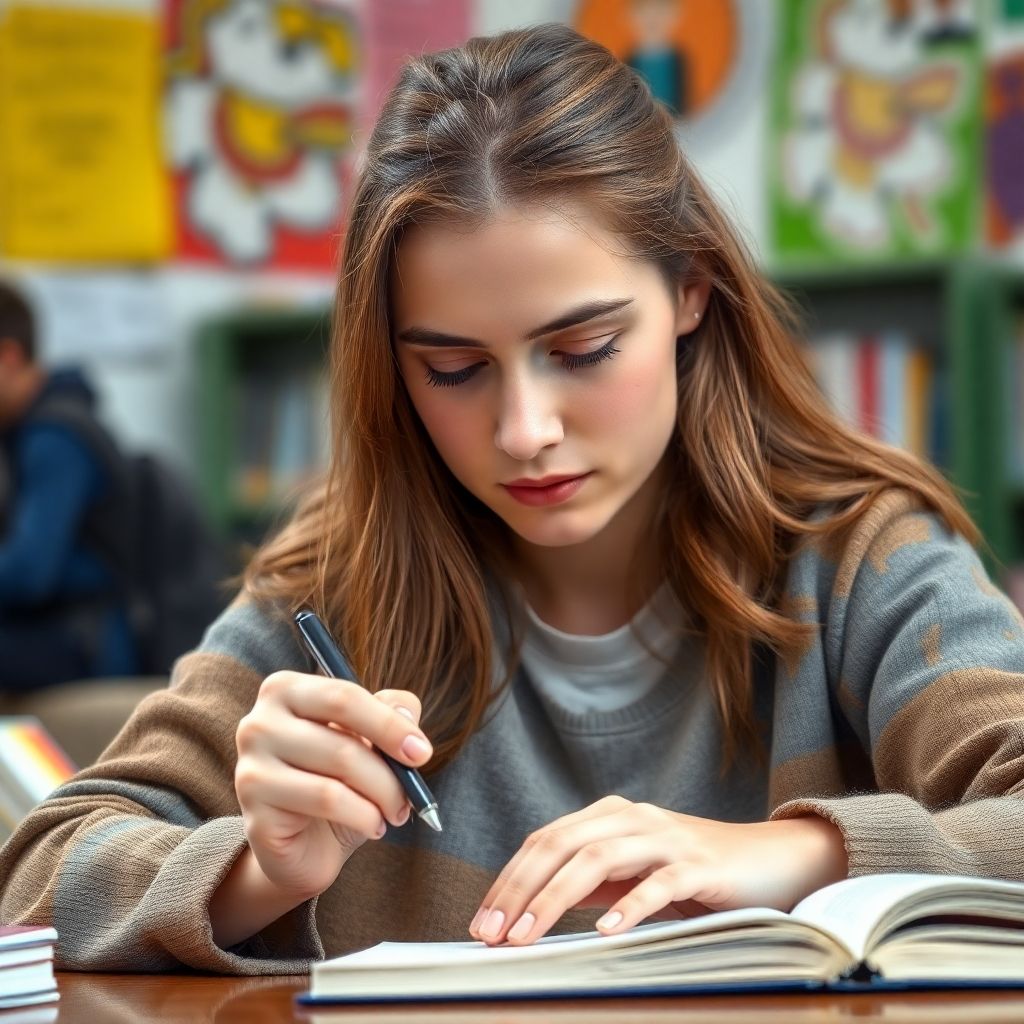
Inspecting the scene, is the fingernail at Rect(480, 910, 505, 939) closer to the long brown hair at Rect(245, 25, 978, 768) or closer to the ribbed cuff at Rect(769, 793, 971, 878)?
the ribbed cuff at Rect(769, 793, 971, 878)

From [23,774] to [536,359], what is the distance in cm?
67

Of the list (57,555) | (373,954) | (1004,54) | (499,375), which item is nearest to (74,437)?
(57,555)

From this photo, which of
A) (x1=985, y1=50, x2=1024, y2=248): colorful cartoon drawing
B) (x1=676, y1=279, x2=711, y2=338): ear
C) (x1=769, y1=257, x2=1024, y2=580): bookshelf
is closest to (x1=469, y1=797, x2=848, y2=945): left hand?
(x1=676, y1=279, x2=711, y2=338): ear

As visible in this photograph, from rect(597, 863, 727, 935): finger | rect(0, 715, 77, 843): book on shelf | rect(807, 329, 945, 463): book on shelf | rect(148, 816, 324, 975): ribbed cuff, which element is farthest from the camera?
rect(807, 329, 945, 463): book on shelf

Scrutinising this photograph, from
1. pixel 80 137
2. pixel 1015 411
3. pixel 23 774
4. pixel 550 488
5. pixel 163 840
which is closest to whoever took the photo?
pixel 163 840

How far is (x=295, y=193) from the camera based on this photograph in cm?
414

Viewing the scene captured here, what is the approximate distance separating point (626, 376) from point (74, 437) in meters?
2.35

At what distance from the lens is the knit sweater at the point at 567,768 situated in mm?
1080

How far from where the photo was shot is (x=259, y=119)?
4137 mm

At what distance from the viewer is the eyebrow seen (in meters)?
1.20

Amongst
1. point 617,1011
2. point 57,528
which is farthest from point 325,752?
point 57,528

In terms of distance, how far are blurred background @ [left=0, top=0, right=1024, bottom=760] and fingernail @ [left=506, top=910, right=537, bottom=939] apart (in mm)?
2517

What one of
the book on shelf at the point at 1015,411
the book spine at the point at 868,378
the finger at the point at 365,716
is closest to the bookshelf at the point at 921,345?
the book on shelf at the point at 1015,411

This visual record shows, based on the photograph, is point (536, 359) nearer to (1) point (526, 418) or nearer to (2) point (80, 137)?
(1) point (526, 418)
